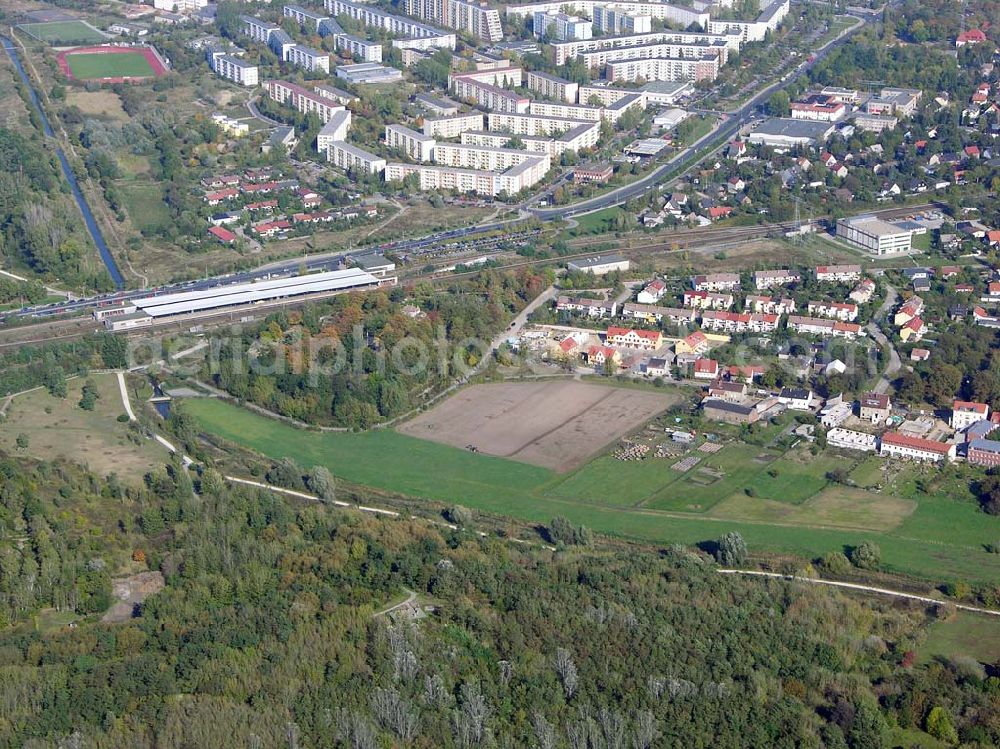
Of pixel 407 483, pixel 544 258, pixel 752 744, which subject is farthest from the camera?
pixel 544 258

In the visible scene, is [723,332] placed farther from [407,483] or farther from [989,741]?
[989,741]

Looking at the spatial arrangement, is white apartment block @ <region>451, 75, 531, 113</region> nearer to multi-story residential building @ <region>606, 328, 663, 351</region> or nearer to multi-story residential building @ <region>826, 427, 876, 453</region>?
multi-story residential building @ <region>606, 328, 663, 351</region>

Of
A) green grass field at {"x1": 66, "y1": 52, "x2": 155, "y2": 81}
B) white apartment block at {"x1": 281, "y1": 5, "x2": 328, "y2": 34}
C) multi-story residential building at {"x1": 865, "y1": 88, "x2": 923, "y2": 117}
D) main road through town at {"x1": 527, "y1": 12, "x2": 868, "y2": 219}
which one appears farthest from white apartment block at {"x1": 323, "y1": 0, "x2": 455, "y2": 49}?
multi-story residential building at {"x1": 865, "y1": 88, "x2": 923, "y2": 117}

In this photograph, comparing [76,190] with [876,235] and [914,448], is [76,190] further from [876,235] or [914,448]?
[914,448]

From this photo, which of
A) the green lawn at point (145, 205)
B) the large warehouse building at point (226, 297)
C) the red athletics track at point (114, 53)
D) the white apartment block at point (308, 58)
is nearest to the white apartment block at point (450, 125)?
the white apartment block at point (308, 58)

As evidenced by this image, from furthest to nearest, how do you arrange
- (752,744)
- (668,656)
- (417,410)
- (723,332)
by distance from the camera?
(723,332), (417,410), (668,656), (752,744)

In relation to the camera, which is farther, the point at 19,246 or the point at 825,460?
the point at 19,246

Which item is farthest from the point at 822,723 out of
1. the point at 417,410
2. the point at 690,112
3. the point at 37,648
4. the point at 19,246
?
the point at 690,112

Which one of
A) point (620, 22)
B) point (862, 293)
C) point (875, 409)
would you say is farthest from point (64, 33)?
point (875, 409)
